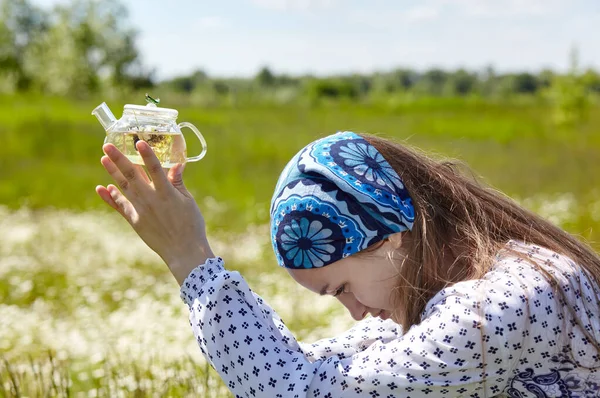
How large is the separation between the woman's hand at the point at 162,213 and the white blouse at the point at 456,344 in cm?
5

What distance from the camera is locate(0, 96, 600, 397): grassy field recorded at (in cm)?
338

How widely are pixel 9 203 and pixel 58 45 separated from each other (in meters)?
46.6

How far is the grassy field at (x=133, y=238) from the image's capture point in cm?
338

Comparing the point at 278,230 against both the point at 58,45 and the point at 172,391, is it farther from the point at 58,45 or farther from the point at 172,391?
the point at 58,45

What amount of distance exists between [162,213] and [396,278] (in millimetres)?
573

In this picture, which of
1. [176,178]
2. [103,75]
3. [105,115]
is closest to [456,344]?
[176,178]

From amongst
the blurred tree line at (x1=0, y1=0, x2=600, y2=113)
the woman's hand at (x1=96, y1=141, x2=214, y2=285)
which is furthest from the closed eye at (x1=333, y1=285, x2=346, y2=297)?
the blurred tree line at (x1=0, y1=0, x2=600, y2=113)

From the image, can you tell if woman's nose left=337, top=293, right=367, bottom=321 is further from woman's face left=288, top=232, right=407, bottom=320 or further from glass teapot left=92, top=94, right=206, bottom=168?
glass teapot left=92, top=94, right=206, bottom=168

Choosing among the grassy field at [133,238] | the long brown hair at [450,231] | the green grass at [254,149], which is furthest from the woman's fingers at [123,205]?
the green grass at [254,149]

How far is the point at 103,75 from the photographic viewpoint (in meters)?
56.9

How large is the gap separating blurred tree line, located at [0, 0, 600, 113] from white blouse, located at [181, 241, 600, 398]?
142 feet

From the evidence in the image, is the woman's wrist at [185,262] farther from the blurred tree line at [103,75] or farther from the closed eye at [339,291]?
the blurred tree line at [103,75]

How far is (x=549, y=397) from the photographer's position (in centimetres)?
182

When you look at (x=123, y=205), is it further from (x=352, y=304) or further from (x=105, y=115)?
(x=352, y=304)
